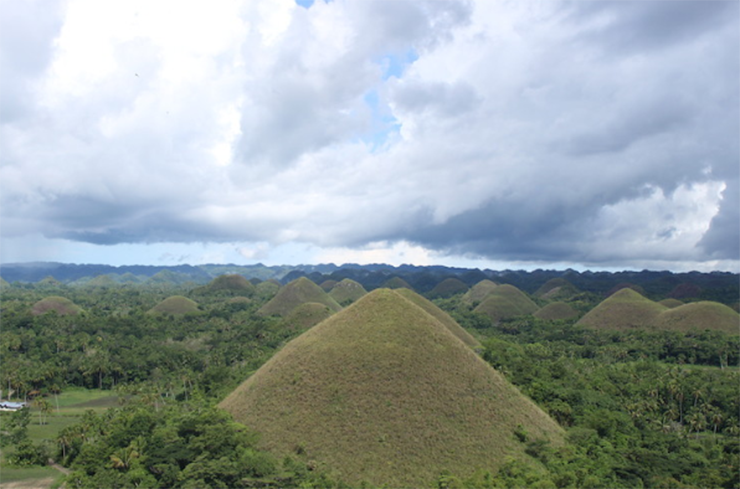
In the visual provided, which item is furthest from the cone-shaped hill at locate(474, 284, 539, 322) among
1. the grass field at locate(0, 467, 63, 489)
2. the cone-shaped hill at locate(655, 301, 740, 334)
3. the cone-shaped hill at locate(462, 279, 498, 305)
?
the grass field at locate(0, 467, 63, 489)

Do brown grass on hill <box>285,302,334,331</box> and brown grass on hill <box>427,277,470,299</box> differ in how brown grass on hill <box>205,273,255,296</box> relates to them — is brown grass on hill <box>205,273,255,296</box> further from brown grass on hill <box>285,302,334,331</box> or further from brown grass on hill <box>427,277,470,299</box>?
brown grass on hill <box>285,302,334,331</box>

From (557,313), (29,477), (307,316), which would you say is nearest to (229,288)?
(307,316)

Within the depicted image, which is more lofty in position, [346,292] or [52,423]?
[346,292]

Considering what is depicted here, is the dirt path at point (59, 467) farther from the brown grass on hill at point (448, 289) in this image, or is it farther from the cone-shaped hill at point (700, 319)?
the brown grass on hill at point (448, 289)

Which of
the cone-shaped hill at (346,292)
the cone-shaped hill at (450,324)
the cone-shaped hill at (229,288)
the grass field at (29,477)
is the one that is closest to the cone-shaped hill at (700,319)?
the cone-shaped hill at (450,324)

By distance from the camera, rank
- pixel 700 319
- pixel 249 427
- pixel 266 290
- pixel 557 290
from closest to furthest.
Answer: pixel 249 427 < pixel 700 319 < pixel 557 290 < pixel 266 290

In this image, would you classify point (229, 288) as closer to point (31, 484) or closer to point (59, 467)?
point (59, 467)
